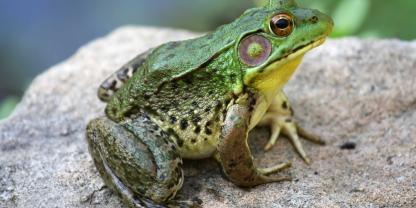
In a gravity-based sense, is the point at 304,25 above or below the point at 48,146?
above

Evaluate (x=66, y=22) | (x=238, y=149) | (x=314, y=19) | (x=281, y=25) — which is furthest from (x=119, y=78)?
(x=66, y=22)

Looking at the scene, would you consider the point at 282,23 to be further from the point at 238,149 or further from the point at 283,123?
the point at 283,123

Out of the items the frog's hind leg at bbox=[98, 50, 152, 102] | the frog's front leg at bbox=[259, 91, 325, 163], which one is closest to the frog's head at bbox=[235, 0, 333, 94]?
the frog's front leg at bbox=[259, 91, 325, 163]

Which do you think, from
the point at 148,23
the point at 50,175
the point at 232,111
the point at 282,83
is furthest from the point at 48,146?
the point at 148,23

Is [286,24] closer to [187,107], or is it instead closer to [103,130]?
[187,107]

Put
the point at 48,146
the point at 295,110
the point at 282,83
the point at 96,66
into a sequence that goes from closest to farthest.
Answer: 1. the point at 282,83
2. the point at 48,146
3. the point at 295,110
4. the point at 96,66

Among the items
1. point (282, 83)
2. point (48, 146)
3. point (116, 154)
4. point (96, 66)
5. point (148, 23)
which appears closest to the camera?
point (116, 154)

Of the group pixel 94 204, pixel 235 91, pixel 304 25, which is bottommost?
pixel 94 204
